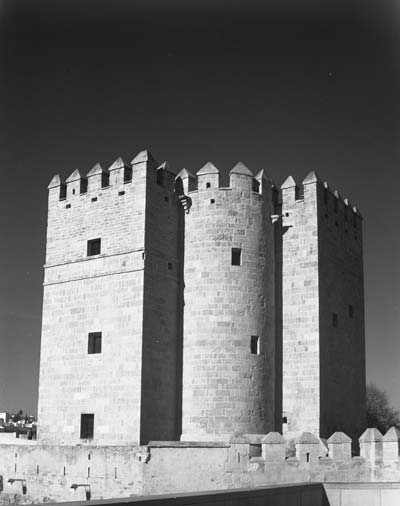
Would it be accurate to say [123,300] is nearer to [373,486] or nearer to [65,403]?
[65,403]

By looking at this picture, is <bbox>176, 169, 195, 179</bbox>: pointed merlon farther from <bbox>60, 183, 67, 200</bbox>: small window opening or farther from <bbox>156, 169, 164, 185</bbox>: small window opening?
<bbox>60, 183, 67, 200</bbox>: small window opening

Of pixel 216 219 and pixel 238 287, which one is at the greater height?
pixel 216 219

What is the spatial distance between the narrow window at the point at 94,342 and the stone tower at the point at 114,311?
1.3 inches

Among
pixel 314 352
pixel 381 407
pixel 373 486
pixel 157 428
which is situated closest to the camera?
pixel 373 486

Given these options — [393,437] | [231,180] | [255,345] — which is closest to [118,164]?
[231,180]

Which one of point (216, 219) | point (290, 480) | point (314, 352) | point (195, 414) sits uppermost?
point (216, 219)

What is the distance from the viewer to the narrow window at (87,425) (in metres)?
20.0

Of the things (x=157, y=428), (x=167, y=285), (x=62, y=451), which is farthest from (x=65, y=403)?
(x=167, y=285)

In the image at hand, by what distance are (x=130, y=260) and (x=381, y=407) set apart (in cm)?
2541

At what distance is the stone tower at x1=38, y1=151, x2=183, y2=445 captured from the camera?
19.4m

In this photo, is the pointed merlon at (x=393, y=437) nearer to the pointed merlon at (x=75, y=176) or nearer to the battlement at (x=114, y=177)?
the battlement at (x=114, y=177)

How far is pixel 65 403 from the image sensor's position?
20641mm

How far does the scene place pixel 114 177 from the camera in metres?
21.3

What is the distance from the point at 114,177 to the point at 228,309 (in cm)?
536
